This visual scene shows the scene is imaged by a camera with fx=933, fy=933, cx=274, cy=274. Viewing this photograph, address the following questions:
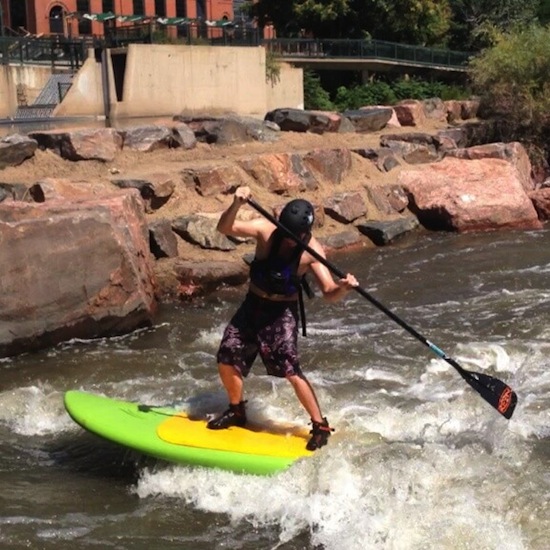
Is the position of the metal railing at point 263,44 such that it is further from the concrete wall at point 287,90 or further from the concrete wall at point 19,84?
the concrete wall at point 287,90

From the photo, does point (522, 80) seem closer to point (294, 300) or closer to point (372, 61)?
point (372, 61)

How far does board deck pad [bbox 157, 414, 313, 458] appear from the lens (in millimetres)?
4965

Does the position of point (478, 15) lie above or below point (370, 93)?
above

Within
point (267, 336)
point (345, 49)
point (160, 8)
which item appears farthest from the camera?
point (160, 8)

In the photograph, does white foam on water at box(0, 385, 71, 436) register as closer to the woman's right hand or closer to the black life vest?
the black life vest

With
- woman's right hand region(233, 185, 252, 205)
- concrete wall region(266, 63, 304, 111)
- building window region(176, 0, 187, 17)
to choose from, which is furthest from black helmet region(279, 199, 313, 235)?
building window region(176, 0, 187, 17)

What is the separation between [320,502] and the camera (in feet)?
15.3

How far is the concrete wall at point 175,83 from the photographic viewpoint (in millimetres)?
17656

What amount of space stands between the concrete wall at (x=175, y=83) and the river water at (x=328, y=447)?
9490 millimetres

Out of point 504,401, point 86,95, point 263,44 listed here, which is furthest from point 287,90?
point 504,401

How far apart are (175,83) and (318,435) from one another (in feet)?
46.3

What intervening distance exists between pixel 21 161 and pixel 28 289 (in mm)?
4178

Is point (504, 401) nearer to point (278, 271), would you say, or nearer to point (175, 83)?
point (278, 271)

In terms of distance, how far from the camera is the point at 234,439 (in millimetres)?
5105
